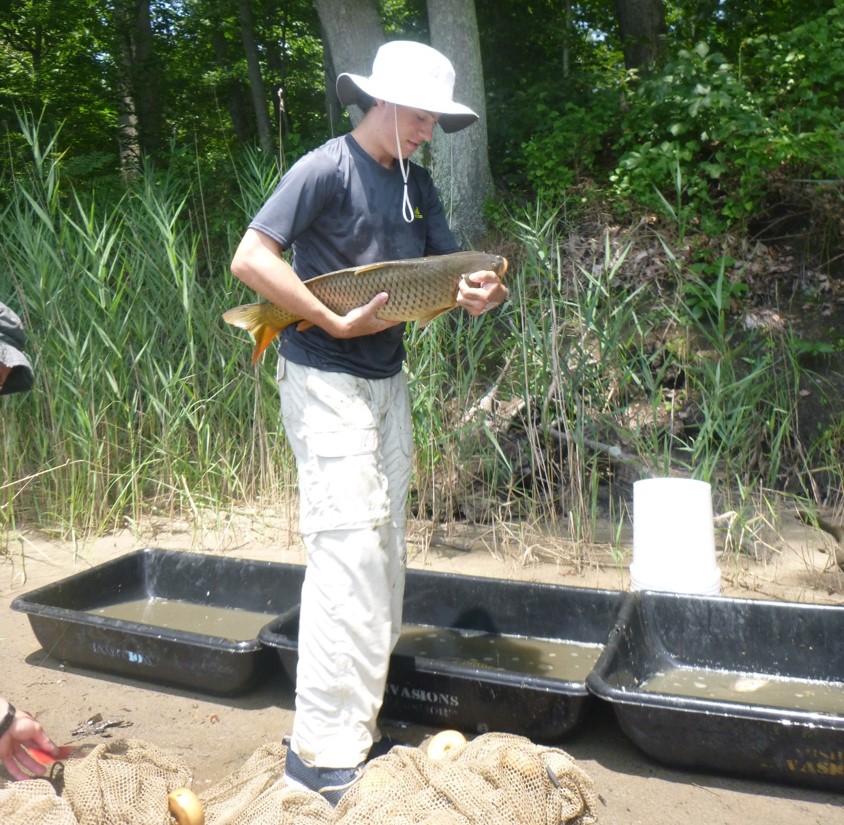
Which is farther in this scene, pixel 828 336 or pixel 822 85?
pixel 822 85

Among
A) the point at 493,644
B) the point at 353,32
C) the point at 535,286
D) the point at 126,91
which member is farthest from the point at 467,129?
the point at 493,644

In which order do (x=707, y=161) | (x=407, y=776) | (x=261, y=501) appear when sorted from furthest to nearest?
(x=707, y=161) < (x=261, y=501) < (x=407, y=776)

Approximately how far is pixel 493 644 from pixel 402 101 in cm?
206

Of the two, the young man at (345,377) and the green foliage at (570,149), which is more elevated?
the green foliage at (570,149)

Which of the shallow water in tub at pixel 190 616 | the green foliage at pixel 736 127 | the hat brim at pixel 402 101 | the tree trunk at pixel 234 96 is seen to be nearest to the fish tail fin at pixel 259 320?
the hat brim at pixel 402 101

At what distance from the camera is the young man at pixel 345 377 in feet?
8.34

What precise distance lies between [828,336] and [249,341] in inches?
149

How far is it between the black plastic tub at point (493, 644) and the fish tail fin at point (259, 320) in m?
1.05

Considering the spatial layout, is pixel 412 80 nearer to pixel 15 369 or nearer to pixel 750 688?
pixel 15 369

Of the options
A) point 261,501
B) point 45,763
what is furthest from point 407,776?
point 261,501

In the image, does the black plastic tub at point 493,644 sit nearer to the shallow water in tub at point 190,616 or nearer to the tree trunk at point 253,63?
the shallow water in tub at point 190,616

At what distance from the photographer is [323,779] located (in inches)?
99.3

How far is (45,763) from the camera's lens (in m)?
2.53

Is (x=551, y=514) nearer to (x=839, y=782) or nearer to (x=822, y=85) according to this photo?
(x=839, y=782)
